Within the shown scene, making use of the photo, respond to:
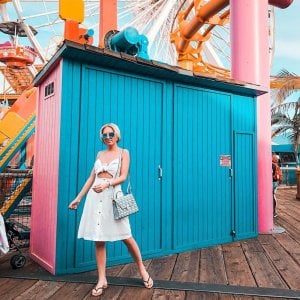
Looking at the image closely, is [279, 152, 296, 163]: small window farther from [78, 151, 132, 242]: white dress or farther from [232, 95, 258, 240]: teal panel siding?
[78, 151, 132, 242]: white dress

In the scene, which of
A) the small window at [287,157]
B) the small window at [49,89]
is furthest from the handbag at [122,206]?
the small window at [287,157]

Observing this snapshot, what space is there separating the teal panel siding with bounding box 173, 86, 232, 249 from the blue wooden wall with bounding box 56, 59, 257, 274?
16 millimetres

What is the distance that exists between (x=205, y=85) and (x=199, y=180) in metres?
1.58

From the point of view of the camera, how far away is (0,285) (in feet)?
11.9

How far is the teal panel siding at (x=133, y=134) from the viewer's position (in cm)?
434

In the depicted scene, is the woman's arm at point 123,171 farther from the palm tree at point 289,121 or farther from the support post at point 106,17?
the palm tree at point 289,121

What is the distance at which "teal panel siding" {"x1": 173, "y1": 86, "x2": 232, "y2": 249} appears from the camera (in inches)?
205

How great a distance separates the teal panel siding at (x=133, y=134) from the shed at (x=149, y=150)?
14 millimetres

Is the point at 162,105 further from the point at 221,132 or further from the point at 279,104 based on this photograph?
the point at 279,104

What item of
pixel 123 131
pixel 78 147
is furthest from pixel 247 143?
pixel 78 147

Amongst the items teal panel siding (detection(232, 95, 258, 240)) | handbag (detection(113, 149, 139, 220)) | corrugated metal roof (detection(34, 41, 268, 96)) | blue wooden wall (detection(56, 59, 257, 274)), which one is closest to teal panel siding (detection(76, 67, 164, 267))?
blue wooden wall (detection(56, 59, 257, 274))

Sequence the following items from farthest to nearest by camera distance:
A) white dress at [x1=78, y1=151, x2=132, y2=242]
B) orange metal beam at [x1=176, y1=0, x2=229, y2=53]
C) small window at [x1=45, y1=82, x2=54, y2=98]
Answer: orange metal beam at [x1=176, y1=0, x2=229, y2=53]
small window at [x1=45, y1=82, x2=54, y2=98]
white dress at [x1=78, y1=151, x2=132, y2=242]

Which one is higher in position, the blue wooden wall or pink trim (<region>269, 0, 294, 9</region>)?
pink trim (<region>269, 0, 294, 9</region>)

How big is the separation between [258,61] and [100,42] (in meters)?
3.34
